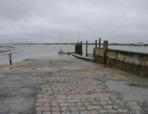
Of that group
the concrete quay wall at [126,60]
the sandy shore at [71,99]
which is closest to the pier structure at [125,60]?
the concrete quay wall at [126,60]

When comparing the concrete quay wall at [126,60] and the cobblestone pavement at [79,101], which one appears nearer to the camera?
the cobblestone pavement at [79,101]

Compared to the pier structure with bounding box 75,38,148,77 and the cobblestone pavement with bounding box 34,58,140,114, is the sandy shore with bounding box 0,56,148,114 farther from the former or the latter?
the pier structure with bounding box 75,38,148,77

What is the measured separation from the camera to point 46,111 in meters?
3.49

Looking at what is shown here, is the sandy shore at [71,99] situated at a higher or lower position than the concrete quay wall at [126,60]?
lower

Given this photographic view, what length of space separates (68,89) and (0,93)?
2209 millimetres

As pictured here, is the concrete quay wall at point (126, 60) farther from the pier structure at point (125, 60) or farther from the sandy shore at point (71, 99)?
the sandy shore at point (71, 99)

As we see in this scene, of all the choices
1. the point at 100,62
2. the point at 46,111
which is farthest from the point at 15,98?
the point at 100,62

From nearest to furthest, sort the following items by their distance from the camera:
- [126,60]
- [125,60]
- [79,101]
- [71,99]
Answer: [79,101] < [71,99] < [126,60] < [125,60]

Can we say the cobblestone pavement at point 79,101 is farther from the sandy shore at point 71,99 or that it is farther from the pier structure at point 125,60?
the pier structure at point 125,60

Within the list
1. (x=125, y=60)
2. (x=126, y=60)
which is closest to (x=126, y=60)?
(x=126, y=60)

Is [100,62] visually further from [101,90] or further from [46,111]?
[46,111]

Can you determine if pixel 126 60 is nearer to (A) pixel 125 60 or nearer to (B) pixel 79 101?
(A) pixel 125 60

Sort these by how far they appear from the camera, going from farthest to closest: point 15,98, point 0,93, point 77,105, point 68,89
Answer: point 68,89 → point 0,93 → point 15,98 → point 77,105

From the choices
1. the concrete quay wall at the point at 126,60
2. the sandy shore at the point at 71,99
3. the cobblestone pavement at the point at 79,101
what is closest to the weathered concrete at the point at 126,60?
the concrete quay wall at the point at 126,60
